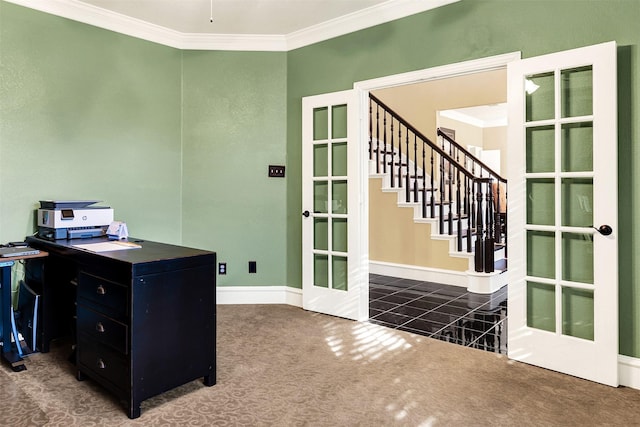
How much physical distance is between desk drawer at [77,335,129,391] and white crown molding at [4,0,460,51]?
8.26 feet

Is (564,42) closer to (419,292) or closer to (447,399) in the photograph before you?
(447,399)

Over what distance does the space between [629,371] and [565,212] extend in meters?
0.96

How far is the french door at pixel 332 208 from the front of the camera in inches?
144

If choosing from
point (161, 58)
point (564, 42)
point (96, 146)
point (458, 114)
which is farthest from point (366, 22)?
point (458, 114)

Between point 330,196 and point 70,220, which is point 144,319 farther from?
point 330,196

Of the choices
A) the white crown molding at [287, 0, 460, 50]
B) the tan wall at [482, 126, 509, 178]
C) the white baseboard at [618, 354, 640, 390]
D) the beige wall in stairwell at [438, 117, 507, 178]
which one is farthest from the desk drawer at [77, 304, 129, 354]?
the tan wall at [482, 126, 509, 178]

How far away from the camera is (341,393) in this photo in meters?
2.33

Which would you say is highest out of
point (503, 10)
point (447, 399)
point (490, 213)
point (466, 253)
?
point (503, 10)

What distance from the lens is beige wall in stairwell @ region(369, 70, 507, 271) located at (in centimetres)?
533

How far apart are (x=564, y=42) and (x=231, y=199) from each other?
9.76 ft

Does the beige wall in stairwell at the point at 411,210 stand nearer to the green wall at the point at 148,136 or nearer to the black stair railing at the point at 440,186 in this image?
the black stair railing at the point at 440,186

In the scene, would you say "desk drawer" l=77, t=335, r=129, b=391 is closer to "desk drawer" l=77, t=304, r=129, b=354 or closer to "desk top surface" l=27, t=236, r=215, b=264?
"desk drawer" l=77, t=304, r=129, b=354

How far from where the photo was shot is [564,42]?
8.61 ft

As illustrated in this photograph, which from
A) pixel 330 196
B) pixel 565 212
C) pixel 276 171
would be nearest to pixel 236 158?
pixel 276 171
